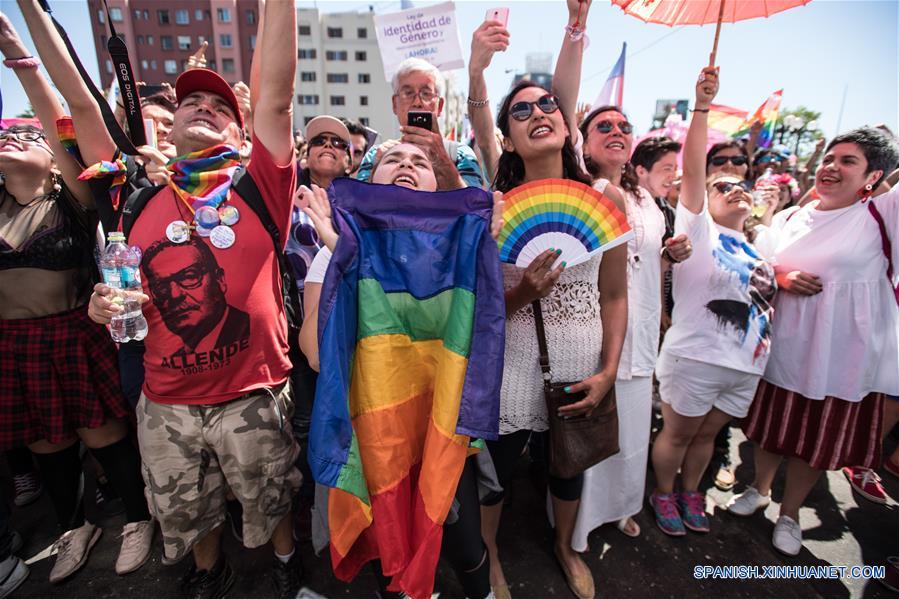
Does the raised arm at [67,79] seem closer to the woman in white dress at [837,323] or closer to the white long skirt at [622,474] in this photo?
the white long skirt at [622,474]

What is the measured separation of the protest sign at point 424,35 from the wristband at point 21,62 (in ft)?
9.78

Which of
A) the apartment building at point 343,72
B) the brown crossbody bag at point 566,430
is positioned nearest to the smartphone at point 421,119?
the brown crossbody bag at point 566,430

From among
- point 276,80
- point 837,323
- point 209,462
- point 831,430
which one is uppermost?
point 276,80

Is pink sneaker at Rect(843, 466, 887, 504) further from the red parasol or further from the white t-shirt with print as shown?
the red parasol

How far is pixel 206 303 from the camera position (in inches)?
74.0

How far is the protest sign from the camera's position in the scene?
14.5 ft

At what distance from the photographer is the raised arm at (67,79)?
1.87 metres

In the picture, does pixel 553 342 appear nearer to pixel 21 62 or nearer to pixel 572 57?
pixel 572 57

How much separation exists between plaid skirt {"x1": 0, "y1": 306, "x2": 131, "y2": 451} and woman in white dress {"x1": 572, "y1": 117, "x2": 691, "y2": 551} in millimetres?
2909

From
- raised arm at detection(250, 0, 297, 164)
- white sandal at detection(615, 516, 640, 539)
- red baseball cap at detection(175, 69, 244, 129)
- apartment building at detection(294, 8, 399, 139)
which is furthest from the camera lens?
apartment building at detection(294, 8, 399, 139)

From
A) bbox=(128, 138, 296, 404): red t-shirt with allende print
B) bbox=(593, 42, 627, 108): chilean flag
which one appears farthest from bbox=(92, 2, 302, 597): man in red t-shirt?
bbox=(593, 42, 627, 108): chilean flag

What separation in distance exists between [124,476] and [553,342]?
2.67 meters

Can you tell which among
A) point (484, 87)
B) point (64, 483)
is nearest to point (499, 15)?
point (484, 87)

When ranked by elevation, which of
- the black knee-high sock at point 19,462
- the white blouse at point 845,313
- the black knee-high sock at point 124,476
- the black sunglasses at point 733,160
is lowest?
the black knee-high sock at point 19,462
